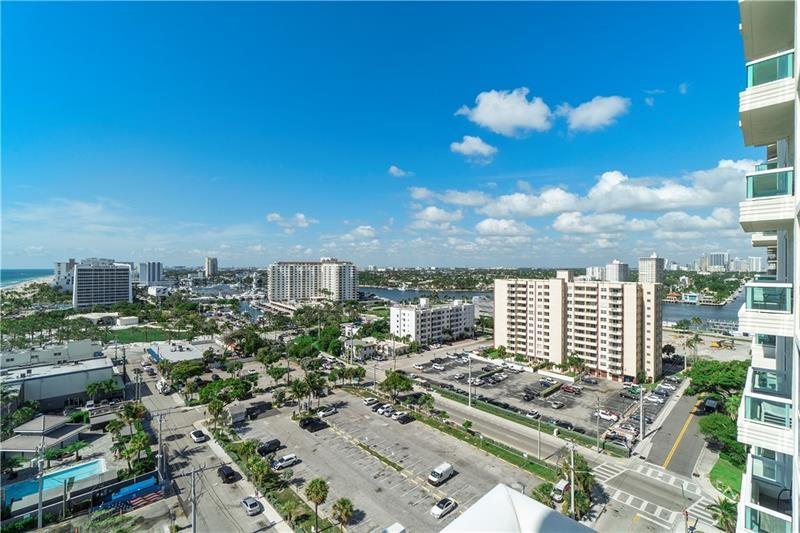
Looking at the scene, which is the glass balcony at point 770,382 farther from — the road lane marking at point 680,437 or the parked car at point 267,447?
the parked car at point 267,447

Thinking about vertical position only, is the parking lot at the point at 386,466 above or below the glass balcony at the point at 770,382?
below

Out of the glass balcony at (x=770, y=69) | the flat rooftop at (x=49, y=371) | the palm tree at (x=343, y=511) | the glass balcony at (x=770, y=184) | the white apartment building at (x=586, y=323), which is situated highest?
the glass balcony at (x=770, y=69)

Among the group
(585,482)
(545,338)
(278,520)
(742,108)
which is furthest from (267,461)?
(545,338)

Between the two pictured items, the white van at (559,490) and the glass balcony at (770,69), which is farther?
the white van at (559,490)

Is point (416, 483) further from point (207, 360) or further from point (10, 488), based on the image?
point (207, 360)

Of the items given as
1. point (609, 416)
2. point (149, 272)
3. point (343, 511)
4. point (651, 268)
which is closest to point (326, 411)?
point (343, 511)

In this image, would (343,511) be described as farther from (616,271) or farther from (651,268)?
(651,268)

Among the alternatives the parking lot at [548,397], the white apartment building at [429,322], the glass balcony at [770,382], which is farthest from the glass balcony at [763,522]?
the white apartment building at [429,322]
